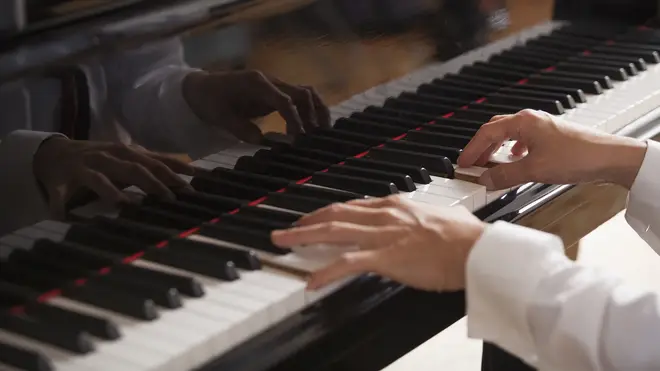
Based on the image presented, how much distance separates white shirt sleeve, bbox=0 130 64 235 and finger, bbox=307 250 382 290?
0.96ft

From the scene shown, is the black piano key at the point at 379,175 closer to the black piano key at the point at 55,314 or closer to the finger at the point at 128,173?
the finger at the point at 128,173

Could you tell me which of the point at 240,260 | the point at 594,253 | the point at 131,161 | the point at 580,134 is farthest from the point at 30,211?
the point at 594,253

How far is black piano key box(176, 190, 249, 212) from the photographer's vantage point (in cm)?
104

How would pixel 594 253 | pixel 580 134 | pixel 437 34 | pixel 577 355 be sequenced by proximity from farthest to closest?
1. pixel 594 253
2. pixel 437 34
3. pixel 580 134
4. pixel 577 355

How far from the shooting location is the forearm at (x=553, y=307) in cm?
86

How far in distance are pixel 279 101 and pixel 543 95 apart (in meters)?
0.59

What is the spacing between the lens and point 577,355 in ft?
2.88

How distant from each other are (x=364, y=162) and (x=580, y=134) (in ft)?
1.00

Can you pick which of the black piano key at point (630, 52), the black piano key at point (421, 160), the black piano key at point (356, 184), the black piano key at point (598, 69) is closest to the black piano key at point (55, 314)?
the black piano key at point (356, 184)

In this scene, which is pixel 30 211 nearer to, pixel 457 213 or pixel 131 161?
pixel 131 161

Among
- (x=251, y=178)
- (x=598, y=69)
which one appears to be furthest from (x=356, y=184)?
(x=598, y=69)

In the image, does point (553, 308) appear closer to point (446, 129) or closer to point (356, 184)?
point (356, 184)

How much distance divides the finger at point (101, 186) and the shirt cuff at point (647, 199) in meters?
0.72

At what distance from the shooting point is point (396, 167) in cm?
121
